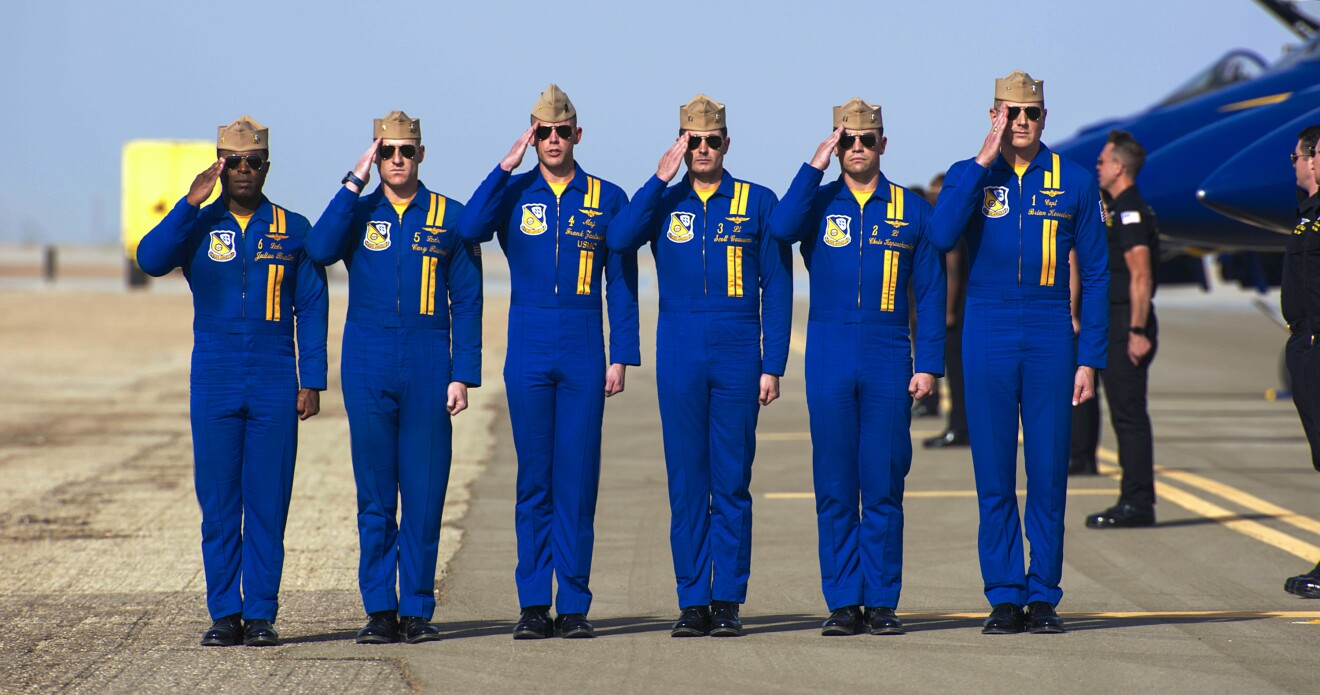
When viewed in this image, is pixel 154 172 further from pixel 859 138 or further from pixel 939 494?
pixel 859 138

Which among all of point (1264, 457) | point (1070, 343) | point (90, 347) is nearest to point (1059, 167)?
point (1070, 343)

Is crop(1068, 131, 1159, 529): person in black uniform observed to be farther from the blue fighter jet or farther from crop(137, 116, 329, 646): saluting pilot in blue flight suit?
crop(137, 116, 329, 646): saluting pilot in blue flight suit

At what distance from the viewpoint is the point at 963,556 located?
852cm

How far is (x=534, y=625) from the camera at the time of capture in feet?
21.0

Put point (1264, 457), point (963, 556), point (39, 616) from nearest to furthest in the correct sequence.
Answer: point (39, 616)
point (963, 556)
point (1264, 457)

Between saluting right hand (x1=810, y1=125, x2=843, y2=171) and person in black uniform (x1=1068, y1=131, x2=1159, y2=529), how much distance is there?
11.5 feet

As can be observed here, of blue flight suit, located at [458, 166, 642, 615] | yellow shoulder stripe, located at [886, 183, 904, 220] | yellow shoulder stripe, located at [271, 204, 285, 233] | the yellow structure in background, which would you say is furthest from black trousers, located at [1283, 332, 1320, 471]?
the yellow structure in background

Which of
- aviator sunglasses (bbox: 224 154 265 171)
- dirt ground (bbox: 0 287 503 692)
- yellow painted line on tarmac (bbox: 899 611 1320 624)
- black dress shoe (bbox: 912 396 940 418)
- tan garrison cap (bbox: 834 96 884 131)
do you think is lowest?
dirt ground (bbox: 0 287 503 692)

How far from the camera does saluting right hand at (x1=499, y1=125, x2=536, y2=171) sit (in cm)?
629

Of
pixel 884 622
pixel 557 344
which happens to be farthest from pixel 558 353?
pixel 884 622

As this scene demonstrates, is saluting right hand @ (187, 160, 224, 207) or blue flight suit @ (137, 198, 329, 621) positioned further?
blue flight suit @ (137, 198, 329, 621)

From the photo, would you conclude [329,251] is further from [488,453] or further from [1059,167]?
[488,453]

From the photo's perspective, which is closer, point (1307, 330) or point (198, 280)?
point (198, 280)

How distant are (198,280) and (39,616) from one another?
1.76m
